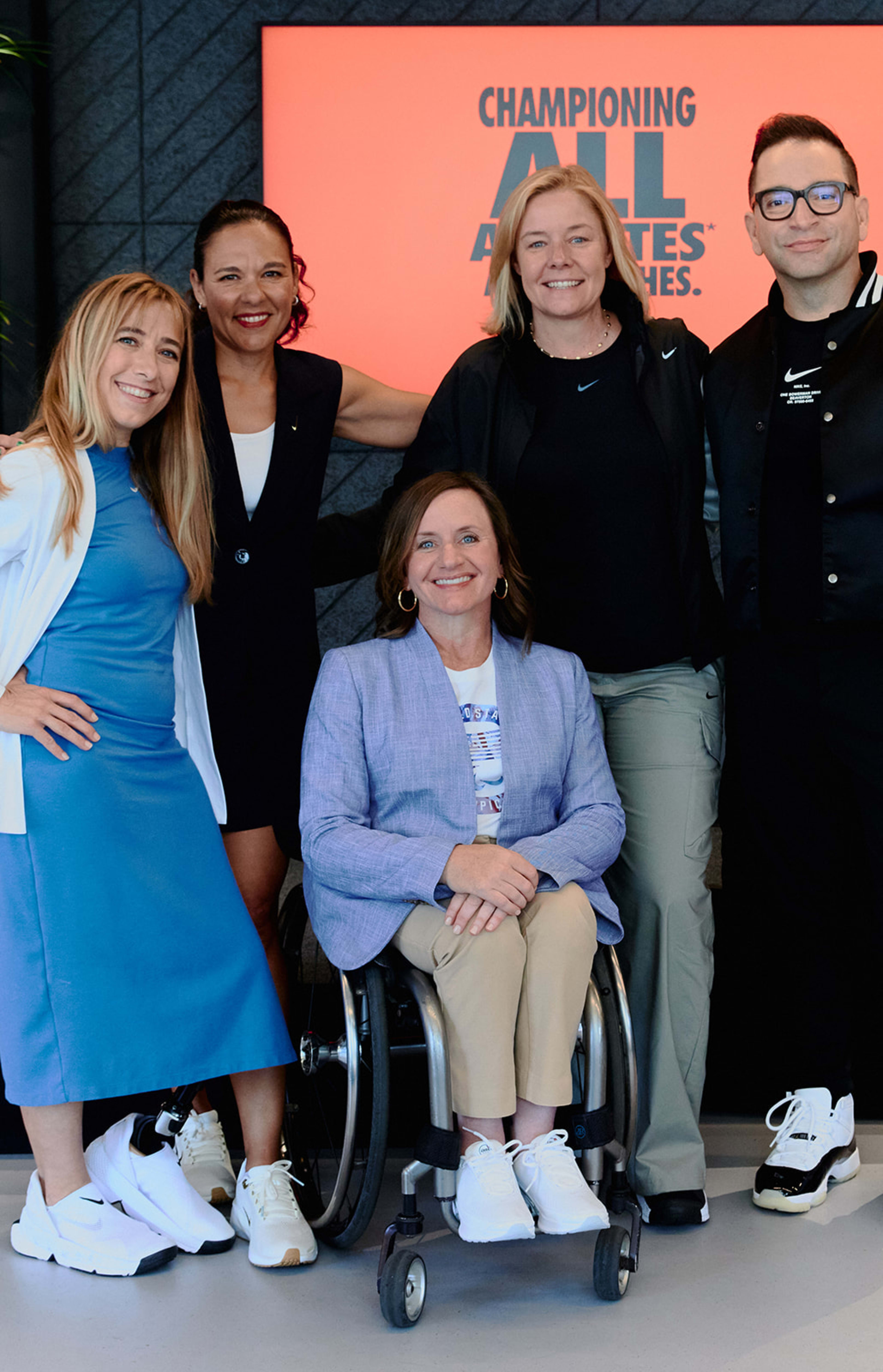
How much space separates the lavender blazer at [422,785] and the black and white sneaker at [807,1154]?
1.79 ft

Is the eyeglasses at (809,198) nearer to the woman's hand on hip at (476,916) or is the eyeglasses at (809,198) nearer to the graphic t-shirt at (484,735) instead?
the graphic t-shirt at (484,735)

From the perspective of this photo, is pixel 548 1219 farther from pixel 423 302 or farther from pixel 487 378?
pixel 423 302

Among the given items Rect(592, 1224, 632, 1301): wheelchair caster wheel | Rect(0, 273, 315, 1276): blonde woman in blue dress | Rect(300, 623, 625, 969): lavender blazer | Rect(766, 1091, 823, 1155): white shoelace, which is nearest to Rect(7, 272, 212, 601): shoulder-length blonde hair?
Rect(0, 273, 315, 1276): blonde woman in blue dress

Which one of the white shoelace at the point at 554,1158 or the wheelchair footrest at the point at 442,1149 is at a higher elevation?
the wheelchair footrest at the point at 442,1149

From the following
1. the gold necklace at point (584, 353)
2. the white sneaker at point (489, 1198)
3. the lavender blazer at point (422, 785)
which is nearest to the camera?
the white sneaker at point (489, 1198)

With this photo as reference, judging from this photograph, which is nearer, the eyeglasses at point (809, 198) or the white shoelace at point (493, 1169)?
the white shoelace at point (493, 1169)

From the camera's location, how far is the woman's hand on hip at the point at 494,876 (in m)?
1.73

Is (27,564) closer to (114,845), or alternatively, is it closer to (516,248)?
(114,845)

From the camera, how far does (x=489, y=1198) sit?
161 cm

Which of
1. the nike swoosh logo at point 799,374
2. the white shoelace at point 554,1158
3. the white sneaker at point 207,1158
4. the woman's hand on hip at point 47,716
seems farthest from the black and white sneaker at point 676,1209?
the nike swoosh logo at point 799,374

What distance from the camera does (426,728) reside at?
1.94 metres

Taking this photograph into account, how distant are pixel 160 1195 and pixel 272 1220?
0.18m

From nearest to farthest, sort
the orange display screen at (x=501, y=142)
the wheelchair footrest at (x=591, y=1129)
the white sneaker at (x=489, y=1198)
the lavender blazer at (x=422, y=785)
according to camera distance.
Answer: the white sneaker at (x=489, y=1198) < the wheelchair footrest at (x=591, y=1129) < the lavender blazer at (x=422, y=785) < the orange display screen at (x=501, y=142)

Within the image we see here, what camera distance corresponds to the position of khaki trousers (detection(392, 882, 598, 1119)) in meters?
1.67
